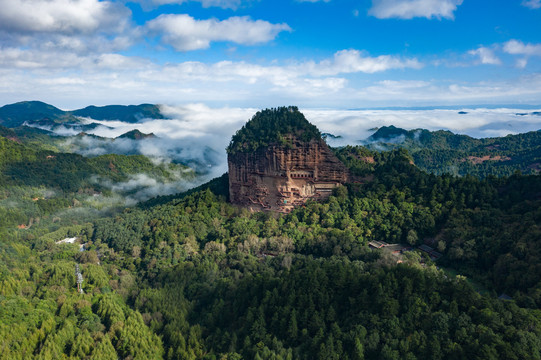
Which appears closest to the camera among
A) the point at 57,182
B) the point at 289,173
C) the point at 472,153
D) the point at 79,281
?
the point at 79,281

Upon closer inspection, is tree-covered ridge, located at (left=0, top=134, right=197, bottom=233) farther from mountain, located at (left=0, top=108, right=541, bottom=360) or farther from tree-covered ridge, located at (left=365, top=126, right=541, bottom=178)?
tree-covered ridge, located at (left=365, top=126, right=541, bottom=178)

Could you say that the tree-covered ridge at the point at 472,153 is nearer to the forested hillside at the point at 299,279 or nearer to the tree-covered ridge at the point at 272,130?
the forested hillside at the point at 299,279

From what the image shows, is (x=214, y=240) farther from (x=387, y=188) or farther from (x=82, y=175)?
(x=82, y=175)

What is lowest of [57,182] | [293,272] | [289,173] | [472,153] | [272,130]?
[293,272]

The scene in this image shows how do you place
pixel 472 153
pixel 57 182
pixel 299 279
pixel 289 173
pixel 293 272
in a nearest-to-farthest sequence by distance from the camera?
pixel 299 279 → pixel 293 272 → pixel 289 173 → pixel 57 182 → pixel 472 153

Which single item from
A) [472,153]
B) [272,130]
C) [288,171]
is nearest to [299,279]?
[288,171]

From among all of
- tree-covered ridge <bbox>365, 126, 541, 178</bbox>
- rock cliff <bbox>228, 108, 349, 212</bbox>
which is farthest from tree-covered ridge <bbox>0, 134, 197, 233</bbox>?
tree-covered ridge <bbox>365, 126, 541, 178</bbox>

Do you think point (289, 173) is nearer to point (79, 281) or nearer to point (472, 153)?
point (79, 281)
